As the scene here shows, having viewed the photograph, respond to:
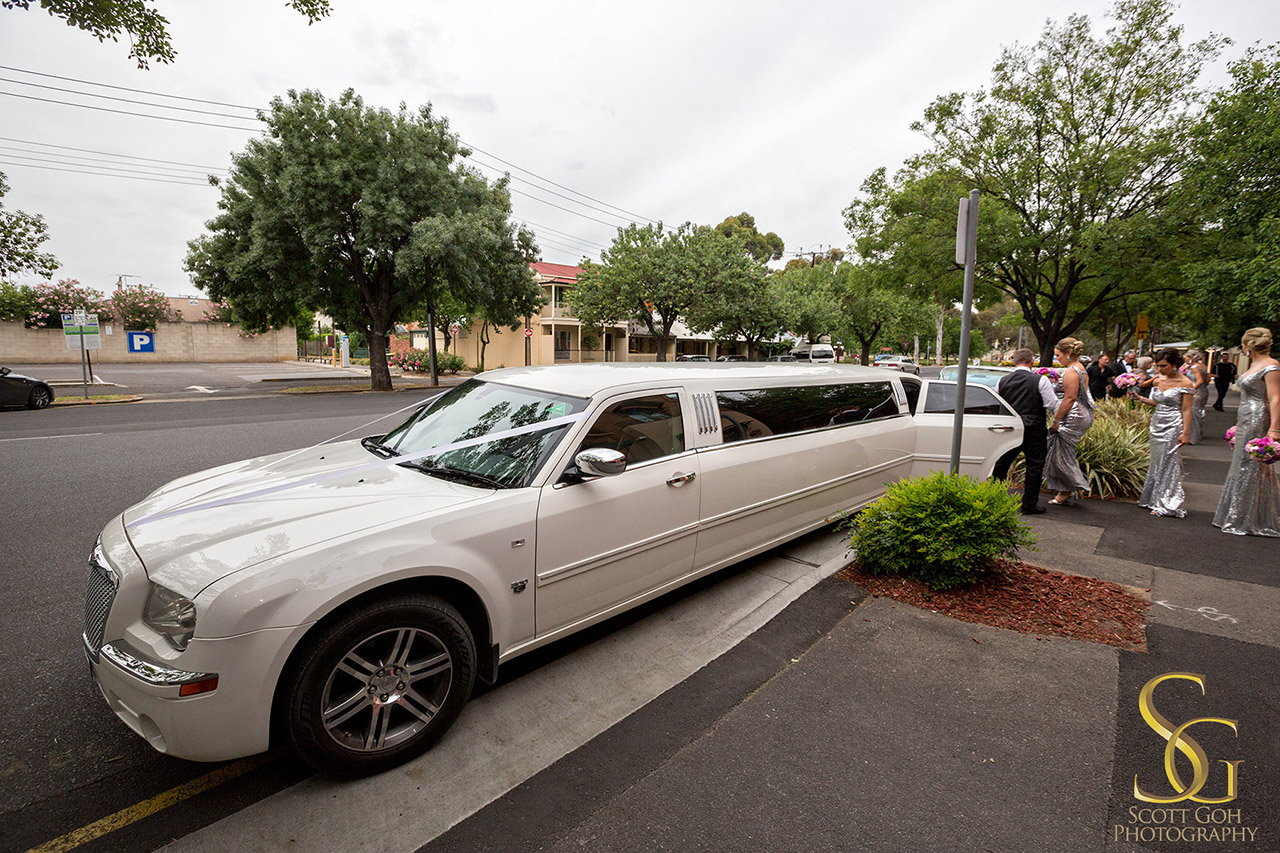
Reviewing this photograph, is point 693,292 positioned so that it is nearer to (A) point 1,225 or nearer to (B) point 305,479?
(A) point 1,225

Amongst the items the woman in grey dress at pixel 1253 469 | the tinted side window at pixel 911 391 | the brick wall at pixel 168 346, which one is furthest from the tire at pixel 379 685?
the brick wall at pixel 168 346

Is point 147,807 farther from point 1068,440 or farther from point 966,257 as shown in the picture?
point 1068,440

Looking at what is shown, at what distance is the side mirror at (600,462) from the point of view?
2854 mm

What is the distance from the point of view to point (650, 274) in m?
32.7

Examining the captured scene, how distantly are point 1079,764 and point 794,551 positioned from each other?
8.63 feet

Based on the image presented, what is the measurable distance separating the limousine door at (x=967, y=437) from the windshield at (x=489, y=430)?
4.33m

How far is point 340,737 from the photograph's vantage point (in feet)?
7.59

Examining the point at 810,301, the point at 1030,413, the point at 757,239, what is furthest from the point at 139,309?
the point at 757,239

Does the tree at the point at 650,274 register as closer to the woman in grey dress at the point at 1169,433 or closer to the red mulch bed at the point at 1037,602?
the woman in grey dress at the point at 1169,433

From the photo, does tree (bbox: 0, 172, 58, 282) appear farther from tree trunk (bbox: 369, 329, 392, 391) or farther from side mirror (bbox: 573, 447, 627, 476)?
side mirror (bbox: 573, 447, 627, 476)

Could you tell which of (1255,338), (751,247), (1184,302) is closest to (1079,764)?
(1255,338)

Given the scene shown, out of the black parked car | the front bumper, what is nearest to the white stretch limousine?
the front bumper

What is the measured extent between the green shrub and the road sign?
51878 mm

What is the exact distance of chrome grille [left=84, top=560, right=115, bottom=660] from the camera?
228cm
